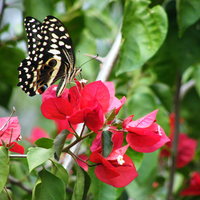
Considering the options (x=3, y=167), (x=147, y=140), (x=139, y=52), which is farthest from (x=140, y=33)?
(x=3, y=167)

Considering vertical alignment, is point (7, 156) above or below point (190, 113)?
above

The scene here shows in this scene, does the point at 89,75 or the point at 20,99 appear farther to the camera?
the point at 20,99

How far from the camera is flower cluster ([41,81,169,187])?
74 cm

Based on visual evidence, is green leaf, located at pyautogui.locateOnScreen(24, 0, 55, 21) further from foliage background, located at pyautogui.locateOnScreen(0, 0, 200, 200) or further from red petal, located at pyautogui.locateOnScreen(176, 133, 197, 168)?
red petal, located at pyautogui.locateOnScreen(176, 133, 197, 168)

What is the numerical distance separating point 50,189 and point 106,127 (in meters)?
0.12

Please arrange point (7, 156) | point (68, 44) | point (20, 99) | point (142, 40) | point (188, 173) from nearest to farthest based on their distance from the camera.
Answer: point (7, 156) → point (68, 44) → point (142, 40) → point (188, 173) → point (20, 99)

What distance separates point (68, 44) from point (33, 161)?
0.81ft

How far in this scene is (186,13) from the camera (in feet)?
3.78

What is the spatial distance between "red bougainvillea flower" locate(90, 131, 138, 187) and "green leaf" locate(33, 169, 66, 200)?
62mm

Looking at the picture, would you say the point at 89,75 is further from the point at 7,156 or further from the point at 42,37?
the point at 7,156

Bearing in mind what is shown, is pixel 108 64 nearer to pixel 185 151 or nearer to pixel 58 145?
pixel 58 145

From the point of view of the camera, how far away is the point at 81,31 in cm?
150

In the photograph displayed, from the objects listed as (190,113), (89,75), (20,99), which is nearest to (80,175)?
(89,75)

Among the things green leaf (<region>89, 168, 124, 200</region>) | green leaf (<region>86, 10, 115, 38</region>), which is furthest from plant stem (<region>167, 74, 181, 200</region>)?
green leaf (<region>89, 168, 124, 200</region>)
